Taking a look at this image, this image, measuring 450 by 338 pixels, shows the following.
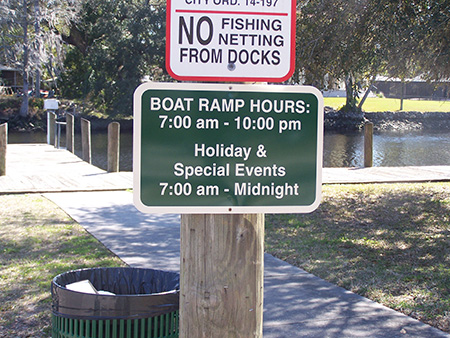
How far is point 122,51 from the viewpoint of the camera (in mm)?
40500

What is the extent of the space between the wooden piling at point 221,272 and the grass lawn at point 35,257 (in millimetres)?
2530

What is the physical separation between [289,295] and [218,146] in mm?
3381

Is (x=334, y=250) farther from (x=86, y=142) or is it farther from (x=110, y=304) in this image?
(x=86, y=142)

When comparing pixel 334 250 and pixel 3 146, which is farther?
pixel 3 146

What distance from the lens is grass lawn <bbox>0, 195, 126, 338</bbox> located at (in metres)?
4.77

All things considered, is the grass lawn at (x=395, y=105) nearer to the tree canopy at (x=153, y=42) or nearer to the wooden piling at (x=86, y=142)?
the tree canopy at (x=153, y=42)

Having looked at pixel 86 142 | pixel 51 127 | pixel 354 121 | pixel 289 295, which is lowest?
pixel 289 295

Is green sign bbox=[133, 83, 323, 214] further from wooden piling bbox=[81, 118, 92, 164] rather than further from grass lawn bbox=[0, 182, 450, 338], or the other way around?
wooden piling bbox=[81, 118, 92, 164]

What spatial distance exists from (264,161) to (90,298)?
131 centimetres

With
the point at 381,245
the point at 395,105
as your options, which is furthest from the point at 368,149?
the point at 395,105

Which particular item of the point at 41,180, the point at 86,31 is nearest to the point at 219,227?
the point at 41,180

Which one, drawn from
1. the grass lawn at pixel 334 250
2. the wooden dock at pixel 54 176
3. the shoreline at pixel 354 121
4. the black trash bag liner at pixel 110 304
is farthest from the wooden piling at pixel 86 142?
the shoreline at pixel 354 121

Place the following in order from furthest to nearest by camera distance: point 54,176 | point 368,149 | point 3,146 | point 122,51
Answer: point 122,51 < point 368,149 < point 54,176 < point 3,146

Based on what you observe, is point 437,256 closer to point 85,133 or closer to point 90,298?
point 90,298
